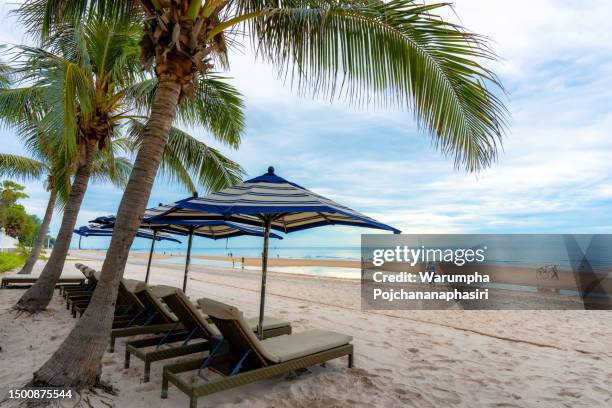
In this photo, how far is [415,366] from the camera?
4168mm

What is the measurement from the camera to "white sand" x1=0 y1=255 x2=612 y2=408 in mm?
3127

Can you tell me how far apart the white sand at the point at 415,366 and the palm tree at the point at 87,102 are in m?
2.15

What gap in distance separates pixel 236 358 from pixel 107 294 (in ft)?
4.49

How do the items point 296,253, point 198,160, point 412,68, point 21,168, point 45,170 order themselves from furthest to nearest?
point 296,253
point 45,170
point 21,168
point 198,160
point 412,68

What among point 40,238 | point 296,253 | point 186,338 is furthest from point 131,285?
point 296,253

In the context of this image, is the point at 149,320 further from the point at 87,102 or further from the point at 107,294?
the point at 87,102

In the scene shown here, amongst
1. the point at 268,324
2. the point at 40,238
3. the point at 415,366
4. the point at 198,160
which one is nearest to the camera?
the point at 415,366

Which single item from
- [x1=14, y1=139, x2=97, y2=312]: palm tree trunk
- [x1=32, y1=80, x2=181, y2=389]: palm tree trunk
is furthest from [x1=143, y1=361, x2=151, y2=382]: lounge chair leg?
[x1=14, y1=139, x2=97, y2=312]: palm tree trunk

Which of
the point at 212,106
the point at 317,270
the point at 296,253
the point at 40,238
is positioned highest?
the point at 212,106

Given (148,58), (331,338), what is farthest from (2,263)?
(331,338)

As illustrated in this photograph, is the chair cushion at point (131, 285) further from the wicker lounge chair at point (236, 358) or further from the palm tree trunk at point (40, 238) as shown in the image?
the palm tree trunk at point (40, 238)

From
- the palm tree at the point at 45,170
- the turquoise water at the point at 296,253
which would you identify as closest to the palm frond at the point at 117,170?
the palm tree at the point at 45,170

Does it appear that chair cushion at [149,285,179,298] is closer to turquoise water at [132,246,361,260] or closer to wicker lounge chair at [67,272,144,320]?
wicker lounge chair at [67,272,144,320]

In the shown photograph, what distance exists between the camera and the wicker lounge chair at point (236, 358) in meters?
2.71
